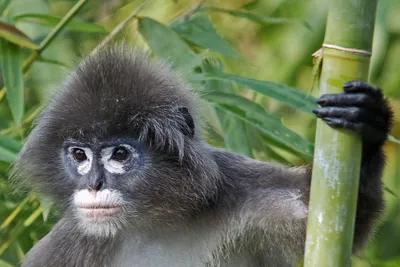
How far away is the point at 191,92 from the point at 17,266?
1.52 metres

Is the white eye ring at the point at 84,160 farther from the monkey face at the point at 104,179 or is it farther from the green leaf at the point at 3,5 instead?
the green leaf at the point at 3,5

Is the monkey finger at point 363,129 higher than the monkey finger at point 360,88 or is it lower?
lower

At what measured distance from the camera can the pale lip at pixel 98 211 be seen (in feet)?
9.27

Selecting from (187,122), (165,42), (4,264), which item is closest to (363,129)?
(187,122)

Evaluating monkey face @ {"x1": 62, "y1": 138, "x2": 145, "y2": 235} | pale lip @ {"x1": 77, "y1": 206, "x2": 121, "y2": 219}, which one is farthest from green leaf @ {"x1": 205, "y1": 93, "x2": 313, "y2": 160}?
pale lip @ {"x1": 77, "y1": 206, "x2": 121, "y2": 219}

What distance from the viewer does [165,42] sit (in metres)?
3.68

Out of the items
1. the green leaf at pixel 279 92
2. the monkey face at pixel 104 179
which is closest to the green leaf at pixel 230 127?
the green leaf at pixel 279 92

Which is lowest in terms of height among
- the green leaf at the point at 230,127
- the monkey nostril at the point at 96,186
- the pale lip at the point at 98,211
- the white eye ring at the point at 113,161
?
the pale lip at the point at 98,211

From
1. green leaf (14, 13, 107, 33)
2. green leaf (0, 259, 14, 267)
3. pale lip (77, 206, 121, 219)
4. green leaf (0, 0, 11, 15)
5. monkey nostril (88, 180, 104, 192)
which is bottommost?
green leaf (0, 259, 14, 267)

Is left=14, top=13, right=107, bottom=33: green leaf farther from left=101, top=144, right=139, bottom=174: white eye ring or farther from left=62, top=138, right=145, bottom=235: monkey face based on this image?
left=101, top=144, right=139, bottom=174: white eye ring

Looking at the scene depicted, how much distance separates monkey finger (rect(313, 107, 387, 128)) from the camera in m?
2.03

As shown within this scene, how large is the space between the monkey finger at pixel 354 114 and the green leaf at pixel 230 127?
4.26ft

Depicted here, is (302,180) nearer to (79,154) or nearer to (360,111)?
(360,111)

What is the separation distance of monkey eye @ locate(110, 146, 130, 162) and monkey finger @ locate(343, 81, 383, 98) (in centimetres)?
106
